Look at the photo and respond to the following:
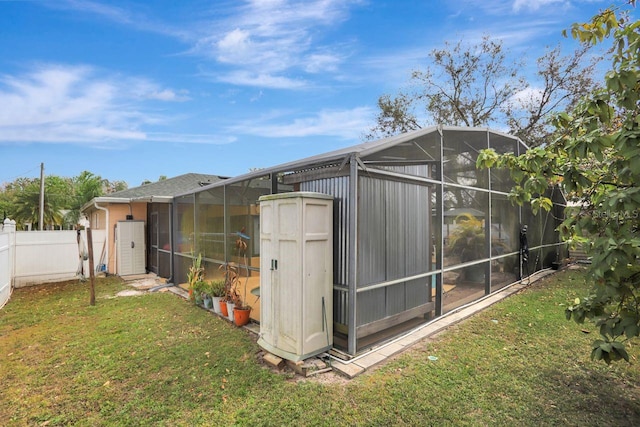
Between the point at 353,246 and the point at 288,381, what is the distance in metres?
1.65

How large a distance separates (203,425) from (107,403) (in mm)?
1136

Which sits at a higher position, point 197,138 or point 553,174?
point 197,138

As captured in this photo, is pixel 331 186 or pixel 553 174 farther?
pixel 331 186

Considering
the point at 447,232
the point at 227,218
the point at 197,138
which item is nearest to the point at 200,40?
the point at 227,218

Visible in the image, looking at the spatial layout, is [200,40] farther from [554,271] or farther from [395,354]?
[554,271]

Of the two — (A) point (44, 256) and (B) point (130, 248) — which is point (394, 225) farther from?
(A) point (44, 256)

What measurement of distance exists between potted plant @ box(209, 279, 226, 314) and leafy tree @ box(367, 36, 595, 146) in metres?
13.0

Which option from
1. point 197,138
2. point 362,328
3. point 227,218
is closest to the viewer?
point 362,328

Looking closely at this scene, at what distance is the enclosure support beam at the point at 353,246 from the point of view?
371cm

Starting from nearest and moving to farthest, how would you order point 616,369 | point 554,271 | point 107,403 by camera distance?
point 107,403 → point 616,369 → point 554,271

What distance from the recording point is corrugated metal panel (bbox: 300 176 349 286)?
390 centimetres

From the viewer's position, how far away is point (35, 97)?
1189 centimetres

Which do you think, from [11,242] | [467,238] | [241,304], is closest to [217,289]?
[241,304]

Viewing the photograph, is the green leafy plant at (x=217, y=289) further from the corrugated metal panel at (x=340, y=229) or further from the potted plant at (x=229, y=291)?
the corrugated metal panel at (x=340, y=229)
